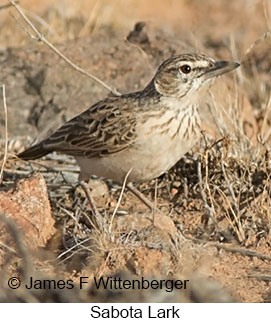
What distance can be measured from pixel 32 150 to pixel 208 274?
7.72ft

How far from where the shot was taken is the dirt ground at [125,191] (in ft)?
22.4

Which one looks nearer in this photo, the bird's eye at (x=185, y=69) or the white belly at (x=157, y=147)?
the white belly at (x=157, y=147)

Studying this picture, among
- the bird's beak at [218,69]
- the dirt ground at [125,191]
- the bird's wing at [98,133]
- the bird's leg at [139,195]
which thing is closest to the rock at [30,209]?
the dirt ground at [125,191]

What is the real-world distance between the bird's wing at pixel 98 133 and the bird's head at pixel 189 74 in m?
0.38

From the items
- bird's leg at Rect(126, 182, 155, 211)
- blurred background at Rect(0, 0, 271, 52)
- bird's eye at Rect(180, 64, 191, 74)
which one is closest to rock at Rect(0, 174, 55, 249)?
bird's leg at Rect(126, 182, 155, 211)

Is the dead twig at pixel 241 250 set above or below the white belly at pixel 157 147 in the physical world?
below

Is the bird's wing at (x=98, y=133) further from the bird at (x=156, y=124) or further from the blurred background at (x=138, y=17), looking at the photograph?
the blurred background at (x=138, y=17)


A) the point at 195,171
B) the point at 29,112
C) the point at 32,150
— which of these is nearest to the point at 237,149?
the point at 195,171

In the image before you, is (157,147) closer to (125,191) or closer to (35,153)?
(125,191)

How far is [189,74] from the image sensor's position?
7.61 metres

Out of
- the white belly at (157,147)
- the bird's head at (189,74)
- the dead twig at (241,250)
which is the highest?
the bird's head at (189,74)

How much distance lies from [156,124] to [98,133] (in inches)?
28.4

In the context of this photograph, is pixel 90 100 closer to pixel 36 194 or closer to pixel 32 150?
pixel 32 150
